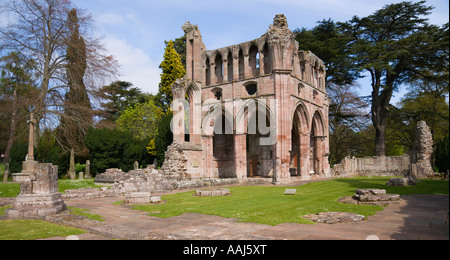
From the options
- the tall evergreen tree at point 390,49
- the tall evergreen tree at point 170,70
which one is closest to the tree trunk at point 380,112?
the tall evergreen tree at point 390,49

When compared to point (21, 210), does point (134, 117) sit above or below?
above

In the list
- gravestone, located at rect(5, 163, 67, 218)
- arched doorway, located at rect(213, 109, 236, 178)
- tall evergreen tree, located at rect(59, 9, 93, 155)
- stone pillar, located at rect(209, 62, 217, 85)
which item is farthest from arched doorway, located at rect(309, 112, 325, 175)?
gravestone, located at rect(5, 163, 67, 218)

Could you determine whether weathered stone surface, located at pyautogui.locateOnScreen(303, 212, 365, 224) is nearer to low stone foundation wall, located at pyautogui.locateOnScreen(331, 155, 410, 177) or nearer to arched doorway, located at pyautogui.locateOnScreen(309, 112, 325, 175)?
arched doorway, located at pyautogui.locateOnScreen(309, 112, 325, 175)

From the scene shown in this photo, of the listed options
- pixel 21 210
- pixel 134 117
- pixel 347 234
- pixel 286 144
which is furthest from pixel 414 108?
pixel 21 210

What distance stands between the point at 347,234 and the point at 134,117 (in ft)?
123

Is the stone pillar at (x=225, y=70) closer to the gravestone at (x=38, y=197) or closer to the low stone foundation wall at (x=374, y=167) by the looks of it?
the low stone foundation wall at (x=374, y=167)

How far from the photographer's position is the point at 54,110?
81.4 feet

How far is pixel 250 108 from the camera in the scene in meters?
24.1

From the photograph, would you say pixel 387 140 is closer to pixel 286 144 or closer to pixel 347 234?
pixel 286 144

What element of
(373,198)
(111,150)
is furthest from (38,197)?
(111,150)

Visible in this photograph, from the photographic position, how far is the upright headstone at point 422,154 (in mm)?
22688

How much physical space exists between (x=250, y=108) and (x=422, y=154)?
41.5ft

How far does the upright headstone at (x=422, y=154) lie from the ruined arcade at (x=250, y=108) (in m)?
6.99

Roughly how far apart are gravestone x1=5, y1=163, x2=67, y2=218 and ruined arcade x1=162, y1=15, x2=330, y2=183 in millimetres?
12209
